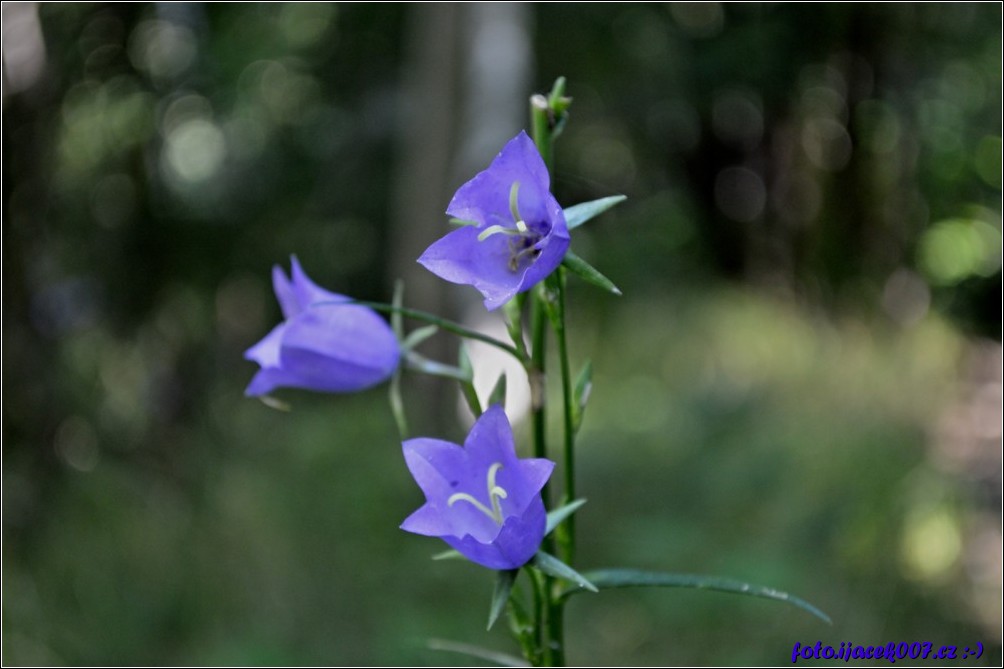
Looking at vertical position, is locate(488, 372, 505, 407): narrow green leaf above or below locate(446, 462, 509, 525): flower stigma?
above

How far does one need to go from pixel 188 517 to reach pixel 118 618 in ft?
2.33

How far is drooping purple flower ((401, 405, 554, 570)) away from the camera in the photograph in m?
0.86

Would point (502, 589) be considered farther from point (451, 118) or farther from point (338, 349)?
point (451, 118)

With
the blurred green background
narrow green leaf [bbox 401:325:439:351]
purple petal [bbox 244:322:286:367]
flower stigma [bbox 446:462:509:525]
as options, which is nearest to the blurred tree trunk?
the blurred green background

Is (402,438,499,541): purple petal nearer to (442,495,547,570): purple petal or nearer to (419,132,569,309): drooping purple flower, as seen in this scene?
(442,495,547,570): purple petal

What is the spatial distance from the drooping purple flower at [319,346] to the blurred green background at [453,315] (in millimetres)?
2123

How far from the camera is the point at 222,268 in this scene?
696 centimetres

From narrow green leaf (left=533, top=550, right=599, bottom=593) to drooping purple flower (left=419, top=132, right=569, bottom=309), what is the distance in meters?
0.25

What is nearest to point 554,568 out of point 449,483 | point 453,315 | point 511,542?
point 511,542

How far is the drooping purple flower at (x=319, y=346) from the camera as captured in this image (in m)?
1.11

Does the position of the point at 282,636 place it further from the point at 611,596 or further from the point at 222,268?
the point at 222,268

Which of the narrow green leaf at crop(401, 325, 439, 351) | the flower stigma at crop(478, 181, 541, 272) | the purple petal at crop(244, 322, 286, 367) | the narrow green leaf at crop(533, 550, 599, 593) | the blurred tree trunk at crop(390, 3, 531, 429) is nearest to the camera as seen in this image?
the narrow green leaf at crop(533, 550, 599, 593)

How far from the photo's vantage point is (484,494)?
3.21 feet

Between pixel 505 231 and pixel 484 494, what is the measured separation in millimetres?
277
